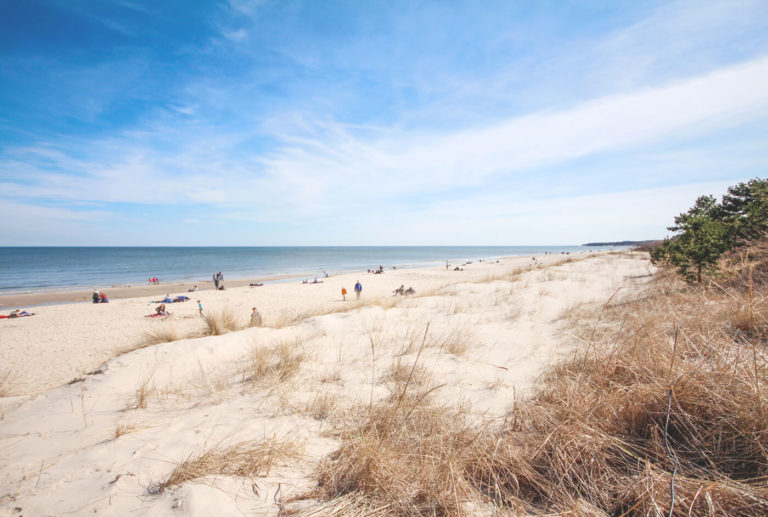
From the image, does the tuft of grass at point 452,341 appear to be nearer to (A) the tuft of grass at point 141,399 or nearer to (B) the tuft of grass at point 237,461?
(B) the tuft of grass at point 237,461

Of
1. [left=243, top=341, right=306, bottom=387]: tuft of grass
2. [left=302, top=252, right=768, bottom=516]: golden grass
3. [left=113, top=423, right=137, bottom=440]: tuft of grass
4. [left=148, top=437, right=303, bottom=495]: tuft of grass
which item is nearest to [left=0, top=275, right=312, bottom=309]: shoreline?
[left=243, top=341, right=306, bottom=387]: tuft of grass

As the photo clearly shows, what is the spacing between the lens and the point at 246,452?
2.34 metres

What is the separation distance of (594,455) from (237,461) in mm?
2407

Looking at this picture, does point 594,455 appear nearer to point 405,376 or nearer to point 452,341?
point 405,376

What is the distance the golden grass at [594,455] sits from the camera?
1677 mm

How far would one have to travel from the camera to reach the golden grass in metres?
1.68

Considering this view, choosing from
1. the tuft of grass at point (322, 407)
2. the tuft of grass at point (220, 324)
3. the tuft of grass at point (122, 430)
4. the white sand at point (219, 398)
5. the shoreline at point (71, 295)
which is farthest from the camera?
the shoreline at point (71, 295)

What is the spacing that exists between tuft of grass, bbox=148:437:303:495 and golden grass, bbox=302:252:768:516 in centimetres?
36

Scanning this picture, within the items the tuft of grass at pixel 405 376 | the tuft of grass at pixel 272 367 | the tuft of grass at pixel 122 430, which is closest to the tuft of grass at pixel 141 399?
the tuft of grass at pixel 122 430

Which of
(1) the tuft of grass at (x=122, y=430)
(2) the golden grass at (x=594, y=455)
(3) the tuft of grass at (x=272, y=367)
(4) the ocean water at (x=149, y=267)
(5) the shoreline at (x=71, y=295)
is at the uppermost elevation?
(2) the golden grass at (x=594, y=455)

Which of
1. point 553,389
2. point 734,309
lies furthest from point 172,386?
point 734,309

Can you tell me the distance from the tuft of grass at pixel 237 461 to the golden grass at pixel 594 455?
36 centimetres

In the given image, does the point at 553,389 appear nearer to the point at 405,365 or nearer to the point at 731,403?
the point at 731,403

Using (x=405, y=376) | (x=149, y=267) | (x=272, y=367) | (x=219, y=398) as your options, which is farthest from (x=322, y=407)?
(x=149, y=267)
